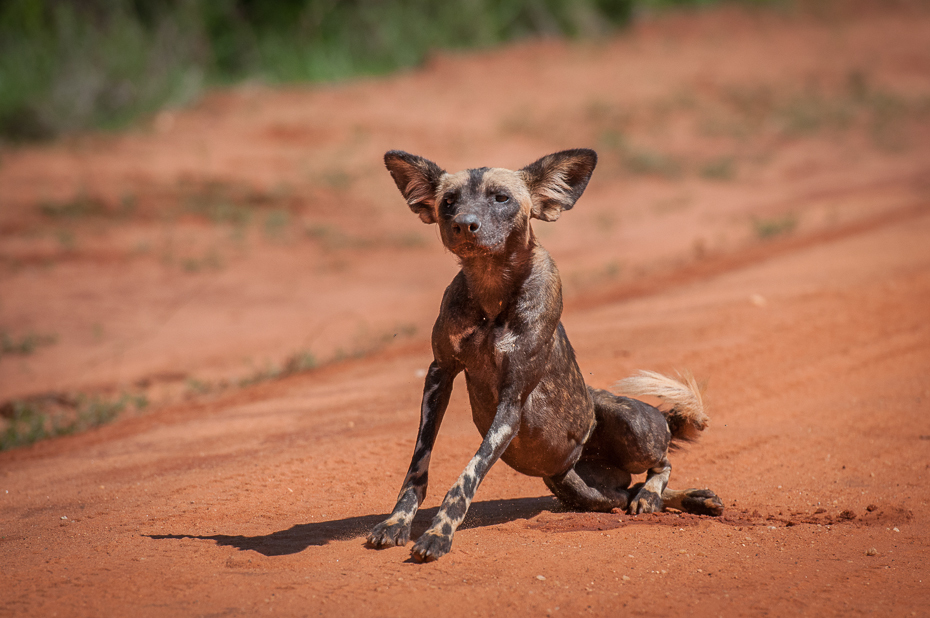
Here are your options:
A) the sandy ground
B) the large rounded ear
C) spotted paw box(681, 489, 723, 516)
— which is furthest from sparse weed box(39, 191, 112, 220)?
spotted paw box(681, 489, 723, 516)

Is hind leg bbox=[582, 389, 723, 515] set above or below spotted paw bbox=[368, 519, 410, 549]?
above

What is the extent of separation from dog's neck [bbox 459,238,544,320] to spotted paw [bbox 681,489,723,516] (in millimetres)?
1498

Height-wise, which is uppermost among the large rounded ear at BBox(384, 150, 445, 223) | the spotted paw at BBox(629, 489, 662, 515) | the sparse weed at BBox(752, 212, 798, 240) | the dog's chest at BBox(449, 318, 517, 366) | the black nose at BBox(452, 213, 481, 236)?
the sparse weed at BBox(752, 212, 798, 240)

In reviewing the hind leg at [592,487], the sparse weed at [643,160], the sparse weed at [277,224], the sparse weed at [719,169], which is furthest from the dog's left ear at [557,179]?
the sparse weed at [719,169]

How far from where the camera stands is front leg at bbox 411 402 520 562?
3736mm

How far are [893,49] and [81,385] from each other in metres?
20.3

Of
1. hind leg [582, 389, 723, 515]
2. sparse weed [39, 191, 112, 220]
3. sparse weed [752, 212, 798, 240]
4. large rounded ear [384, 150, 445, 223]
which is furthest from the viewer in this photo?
sparse weed [39, 191, 112, 220]

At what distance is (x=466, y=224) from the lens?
3.96 m

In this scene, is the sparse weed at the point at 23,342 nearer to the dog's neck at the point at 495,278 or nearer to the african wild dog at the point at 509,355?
the african wild dog at the point at 509,355

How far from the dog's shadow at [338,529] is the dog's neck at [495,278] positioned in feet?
3.55

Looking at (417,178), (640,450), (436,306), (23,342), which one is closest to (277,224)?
(436,306)

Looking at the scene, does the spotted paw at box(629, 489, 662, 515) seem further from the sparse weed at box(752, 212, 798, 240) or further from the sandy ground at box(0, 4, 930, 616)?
the sparse weed at box(752, 212, 798, 240)

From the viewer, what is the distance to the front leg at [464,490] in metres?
3.74

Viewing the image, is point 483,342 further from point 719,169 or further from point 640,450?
point 719,169
